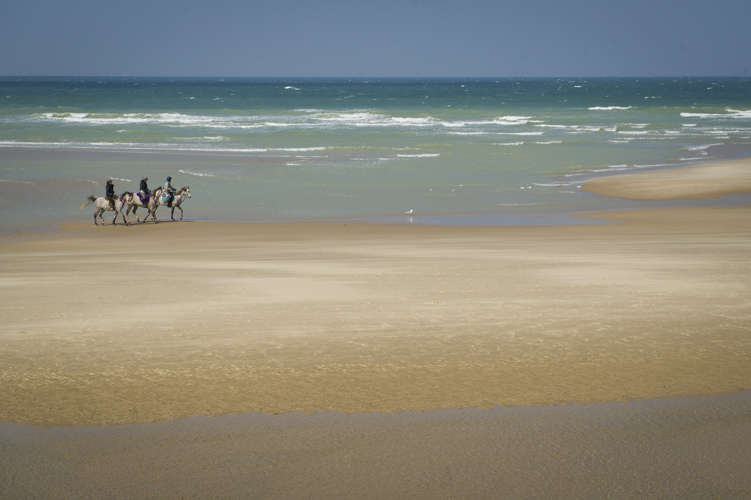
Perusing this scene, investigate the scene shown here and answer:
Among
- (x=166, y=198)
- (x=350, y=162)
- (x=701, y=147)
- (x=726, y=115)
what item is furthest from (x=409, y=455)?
(x=726, y=115)

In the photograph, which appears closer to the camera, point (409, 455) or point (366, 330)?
point (409, 455)

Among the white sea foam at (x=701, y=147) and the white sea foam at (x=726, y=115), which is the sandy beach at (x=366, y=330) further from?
the white sea foam at (x=726, y=115)

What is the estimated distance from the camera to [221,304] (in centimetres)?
918

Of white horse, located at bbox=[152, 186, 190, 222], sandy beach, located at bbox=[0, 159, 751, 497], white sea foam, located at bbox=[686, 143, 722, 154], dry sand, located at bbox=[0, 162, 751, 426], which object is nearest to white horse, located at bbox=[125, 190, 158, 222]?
white horse, located at bbox=[152, 186, 190, 222]

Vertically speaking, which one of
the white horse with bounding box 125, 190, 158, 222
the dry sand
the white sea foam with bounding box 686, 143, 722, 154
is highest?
the white sea foam with bounding box 686, 143, 722, 154

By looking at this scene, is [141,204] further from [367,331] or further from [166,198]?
[367,331]

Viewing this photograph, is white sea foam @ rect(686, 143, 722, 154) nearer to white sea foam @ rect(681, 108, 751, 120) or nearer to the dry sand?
the dry sand

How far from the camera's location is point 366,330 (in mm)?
8031

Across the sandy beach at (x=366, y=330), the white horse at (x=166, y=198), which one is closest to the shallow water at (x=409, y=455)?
the sandy beach at (x=366, y=330)

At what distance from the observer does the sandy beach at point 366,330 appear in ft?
21.1

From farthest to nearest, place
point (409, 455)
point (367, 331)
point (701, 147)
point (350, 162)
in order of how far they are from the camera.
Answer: point (701, 147), point (350, 162), point (367, 331), point (409, 455)

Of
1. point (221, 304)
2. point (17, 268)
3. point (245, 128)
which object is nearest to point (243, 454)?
point (221, 304)

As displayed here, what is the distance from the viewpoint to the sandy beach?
253 inches

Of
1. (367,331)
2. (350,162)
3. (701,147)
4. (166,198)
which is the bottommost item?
(367,331)
